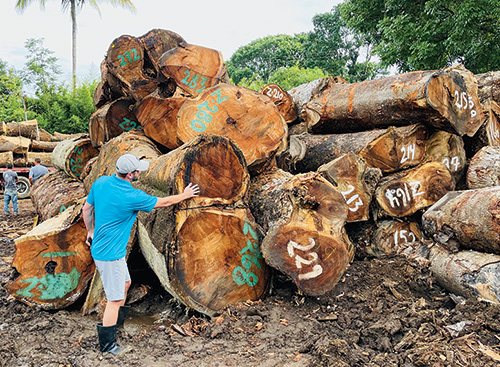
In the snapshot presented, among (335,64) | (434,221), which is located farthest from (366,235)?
(335,64)

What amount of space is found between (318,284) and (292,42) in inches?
1435

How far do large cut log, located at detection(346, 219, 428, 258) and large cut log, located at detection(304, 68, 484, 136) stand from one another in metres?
1.34

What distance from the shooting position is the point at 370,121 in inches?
209

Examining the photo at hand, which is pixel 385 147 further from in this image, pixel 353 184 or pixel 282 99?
pixel 282 99

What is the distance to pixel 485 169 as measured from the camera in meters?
4.81

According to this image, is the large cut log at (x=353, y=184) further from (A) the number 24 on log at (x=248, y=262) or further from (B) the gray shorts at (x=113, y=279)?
(B) the gray shorts at (x=113, y=279)

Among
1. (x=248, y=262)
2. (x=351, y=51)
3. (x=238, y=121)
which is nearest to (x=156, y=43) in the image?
(x=238, y=121)

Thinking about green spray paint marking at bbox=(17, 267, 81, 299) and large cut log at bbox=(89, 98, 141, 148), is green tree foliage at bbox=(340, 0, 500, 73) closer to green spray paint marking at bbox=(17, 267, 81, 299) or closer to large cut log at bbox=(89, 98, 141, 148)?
large cut log at bbox=(89, 98, 141, 148)

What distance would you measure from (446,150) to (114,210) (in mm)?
4245

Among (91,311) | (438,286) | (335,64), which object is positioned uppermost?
(335,64)

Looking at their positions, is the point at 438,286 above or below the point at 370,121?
below

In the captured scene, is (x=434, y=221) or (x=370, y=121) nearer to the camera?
(x=434, y=221)

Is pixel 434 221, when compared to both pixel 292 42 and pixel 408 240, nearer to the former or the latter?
pixel 408 240

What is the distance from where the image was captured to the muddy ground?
278 centimetres
